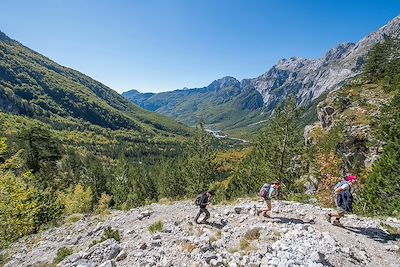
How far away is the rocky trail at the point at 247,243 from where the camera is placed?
44.1 feet

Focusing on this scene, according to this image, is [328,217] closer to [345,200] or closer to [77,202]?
[345,200]

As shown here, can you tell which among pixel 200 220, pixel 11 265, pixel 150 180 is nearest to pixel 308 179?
pixel 200 220

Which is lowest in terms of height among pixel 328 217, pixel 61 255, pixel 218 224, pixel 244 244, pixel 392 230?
pixel 61 255

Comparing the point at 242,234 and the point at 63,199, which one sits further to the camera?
the point at 63,199

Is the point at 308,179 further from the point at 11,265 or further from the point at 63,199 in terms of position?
the point at 63,199

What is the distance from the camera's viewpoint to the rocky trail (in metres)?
13.4

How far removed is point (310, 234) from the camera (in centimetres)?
1505

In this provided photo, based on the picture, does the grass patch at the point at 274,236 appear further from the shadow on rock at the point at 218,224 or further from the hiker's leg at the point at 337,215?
the hiker's leg at the point at 337,215

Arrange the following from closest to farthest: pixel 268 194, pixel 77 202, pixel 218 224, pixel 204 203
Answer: pixel 268 194
pixel 218 224
pixel 204 203
pixel 77 202

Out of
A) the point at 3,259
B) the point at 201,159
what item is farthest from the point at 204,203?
the point at 201,159

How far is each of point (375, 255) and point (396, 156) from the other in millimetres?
18554

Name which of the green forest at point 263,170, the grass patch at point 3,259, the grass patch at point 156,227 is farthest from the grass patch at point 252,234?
the grass patch at point 3,259

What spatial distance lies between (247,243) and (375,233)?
757 centimetres

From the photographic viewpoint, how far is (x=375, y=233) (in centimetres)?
1681
